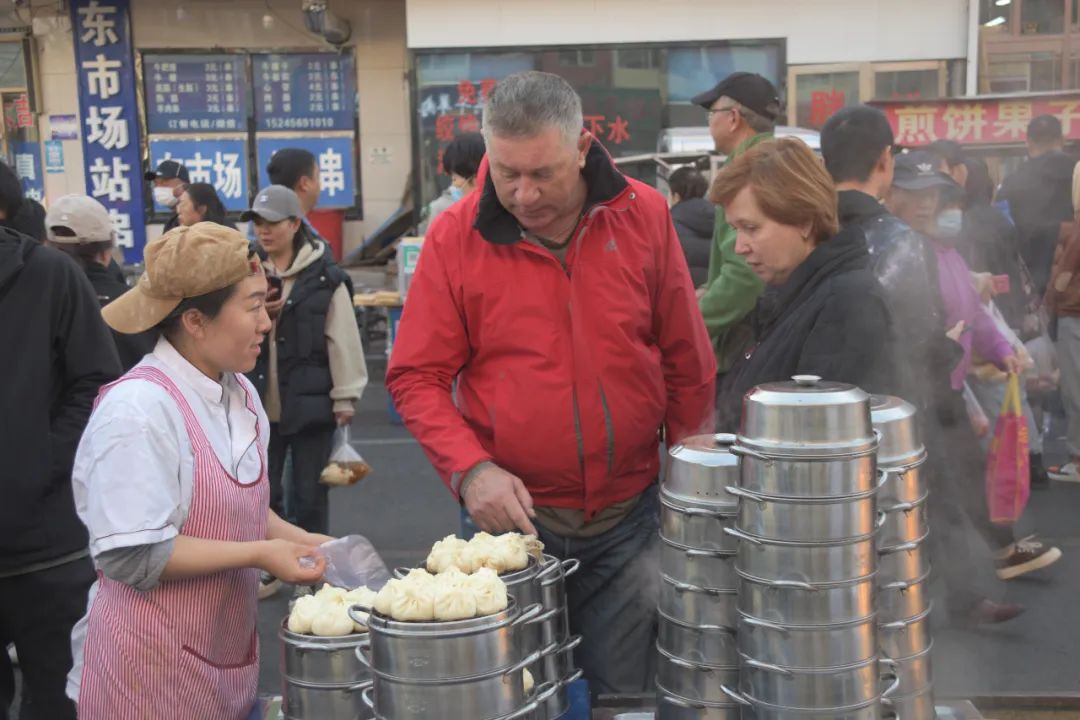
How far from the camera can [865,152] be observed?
11.5ft

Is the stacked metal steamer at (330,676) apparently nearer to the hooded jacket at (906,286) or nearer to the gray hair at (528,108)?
the gray hair at (528,108)

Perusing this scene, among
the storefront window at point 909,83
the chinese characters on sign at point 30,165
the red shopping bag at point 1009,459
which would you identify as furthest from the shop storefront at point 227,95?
the red shopping bag at point 1009,459

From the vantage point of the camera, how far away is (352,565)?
232 cm

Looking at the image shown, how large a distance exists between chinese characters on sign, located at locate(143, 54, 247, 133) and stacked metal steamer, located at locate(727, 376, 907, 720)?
12.7m

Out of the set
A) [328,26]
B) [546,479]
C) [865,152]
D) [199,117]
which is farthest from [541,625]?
[199,117]

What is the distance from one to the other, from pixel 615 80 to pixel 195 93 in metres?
5.20

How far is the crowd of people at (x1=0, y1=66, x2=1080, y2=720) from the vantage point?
2.21 m

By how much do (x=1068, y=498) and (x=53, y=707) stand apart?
5880mm

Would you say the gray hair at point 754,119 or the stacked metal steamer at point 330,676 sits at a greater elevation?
the gray hair at point 754,119

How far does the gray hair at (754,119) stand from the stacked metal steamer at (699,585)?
279 cm

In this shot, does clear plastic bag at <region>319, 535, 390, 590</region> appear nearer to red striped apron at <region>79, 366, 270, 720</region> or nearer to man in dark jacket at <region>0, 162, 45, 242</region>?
red striped apron at <region>79, 366, 270, 720</region>

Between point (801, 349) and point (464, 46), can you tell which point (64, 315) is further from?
point (464, 46)

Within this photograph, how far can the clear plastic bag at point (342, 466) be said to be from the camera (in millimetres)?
5074

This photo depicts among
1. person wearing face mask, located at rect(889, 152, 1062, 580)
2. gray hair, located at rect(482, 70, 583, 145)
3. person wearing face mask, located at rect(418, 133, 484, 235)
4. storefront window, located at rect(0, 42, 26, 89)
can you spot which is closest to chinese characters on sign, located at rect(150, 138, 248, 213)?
storefront window, located at rect(0, 42, 26, 89)
